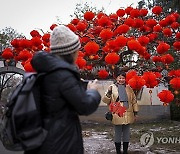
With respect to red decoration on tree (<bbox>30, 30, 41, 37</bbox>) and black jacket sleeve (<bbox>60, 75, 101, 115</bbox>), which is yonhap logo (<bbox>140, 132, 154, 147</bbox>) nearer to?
red decoration on tree (<bbox>30, 30, 41, 37</bbox>)

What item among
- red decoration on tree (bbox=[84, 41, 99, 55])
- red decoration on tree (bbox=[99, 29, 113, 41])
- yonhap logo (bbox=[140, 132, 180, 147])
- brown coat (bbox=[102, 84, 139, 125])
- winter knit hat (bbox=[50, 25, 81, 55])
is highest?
red decoration on tree (bbox=[99, 29, 113, 41])

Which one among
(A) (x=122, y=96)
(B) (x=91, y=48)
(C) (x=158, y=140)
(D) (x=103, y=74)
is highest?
(B) (x=91, y=48)

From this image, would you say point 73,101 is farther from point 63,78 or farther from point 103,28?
point 103,28

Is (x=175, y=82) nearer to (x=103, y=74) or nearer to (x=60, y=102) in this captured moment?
(x=103, y=74)

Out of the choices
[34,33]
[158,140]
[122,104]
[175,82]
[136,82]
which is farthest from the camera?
[158,140]

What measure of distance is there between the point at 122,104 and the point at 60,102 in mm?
3543

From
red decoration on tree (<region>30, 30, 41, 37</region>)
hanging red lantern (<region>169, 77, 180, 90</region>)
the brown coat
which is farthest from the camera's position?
red decoration on tree (<region>30, 30, 41, 37</region>)

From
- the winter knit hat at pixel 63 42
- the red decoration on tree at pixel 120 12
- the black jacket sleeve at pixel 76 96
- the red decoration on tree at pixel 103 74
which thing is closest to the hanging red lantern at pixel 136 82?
the red decoration on tree at pixel 103 74

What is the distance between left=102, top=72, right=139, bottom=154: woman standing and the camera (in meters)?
5.54

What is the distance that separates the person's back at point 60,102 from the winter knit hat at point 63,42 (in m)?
0.10

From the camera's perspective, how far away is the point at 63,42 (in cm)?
226

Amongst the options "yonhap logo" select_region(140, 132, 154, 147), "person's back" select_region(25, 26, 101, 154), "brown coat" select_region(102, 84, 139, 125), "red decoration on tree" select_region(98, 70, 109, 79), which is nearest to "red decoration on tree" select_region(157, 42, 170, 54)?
"brown coat" select_region(102, 84, 139, 125)

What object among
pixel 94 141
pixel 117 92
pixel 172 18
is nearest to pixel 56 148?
pixel 117 92

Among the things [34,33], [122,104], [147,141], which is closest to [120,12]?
[34,33]
